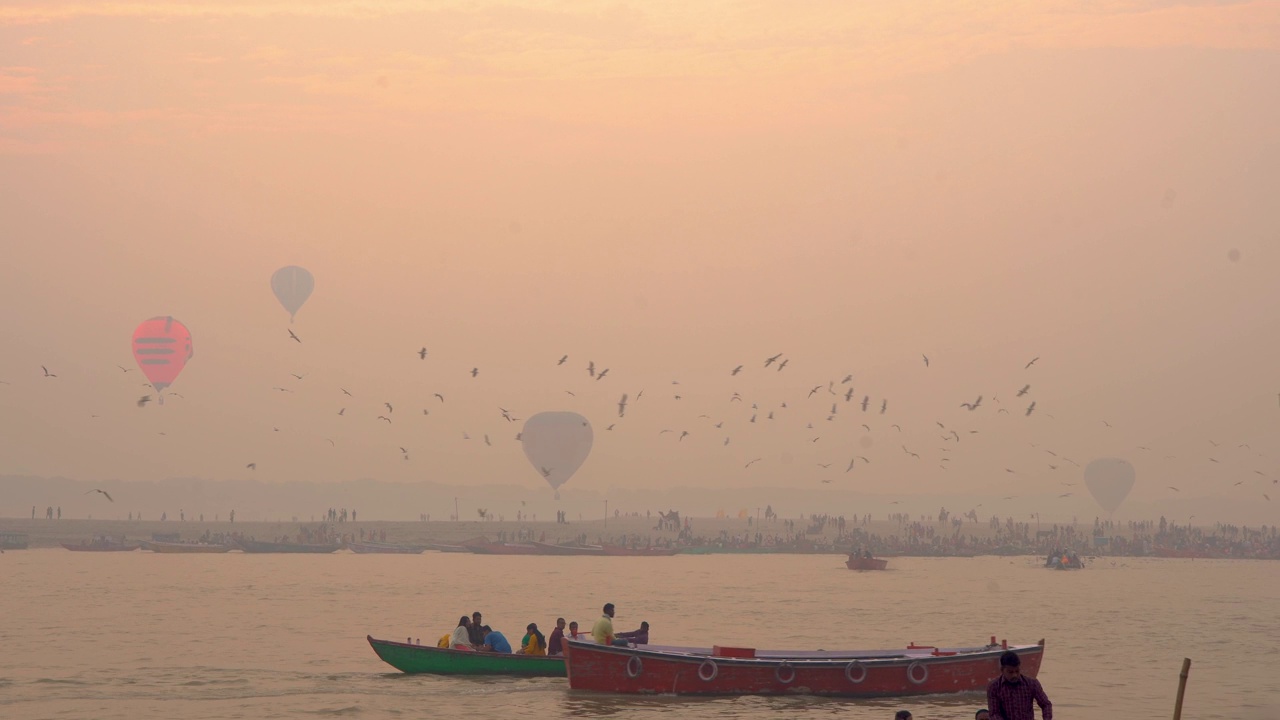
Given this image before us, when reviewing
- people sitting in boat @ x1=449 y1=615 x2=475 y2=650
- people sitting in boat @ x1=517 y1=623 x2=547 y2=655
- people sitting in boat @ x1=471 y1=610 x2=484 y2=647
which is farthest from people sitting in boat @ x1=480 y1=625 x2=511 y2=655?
people sitting in boat @ x1=517 y1=623 x2=547 y2=655

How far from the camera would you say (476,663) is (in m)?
44.5

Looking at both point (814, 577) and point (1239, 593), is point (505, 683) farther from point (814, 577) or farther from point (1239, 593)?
point (814, 577)

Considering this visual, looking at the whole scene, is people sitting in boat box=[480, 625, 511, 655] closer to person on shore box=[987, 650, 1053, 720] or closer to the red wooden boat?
the red wooden boat

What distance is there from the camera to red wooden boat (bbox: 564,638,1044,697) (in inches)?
1594

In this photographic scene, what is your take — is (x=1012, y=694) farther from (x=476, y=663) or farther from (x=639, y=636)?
(x=476, y=663)

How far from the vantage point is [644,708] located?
137ft

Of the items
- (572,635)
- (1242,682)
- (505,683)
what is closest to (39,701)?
(505,683)

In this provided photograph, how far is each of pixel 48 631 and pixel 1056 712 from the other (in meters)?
58.8

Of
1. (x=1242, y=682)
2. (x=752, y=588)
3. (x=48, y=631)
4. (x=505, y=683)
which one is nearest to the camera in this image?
(x=505, y=683)

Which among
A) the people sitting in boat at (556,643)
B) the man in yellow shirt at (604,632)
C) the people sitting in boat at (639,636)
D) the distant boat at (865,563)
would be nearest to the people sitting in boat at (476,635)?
the people sitting in boat at (556,643)

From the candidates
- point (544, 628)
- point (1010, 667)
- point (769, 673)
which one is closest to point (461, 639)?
point (769, 673)

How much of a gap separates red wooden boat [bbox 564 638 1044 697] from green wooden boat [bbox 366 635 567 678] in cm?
373

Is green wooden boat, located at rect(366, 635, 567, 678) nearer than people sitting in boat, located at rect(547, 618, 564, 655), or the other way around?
green wooden boat, located at rect(366, 635, 567, 678)

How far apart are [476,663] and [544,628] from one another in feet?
118
